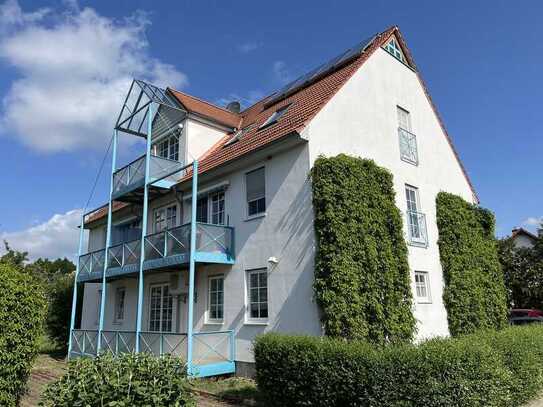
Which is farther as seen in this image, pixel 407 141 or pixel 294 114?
pixel 407 141

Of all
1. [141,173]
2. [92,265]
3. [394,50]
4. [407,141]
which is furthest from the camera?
[92,265]

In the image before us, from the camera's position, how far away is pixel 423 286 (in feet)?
47.9

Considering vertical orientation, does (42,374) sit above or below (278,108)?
below

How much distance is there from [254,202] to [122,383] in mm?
9274

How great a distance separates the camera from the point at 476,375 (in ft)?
25.3

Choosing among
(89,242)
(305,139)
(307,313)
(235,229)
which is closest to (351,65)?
(305,139)

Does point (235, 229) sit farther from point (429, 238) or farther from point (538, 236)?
point (538, 236)

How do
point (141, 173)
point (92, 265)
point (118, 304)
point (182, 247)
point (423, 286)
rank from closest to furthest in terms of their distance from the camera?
1. point (182, 247)
2. point (423, 286)
3. point (141, 173)
4. point (92, 265)
5. point (118, 304)

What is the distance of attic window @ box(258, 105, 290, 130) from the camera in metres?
15.2

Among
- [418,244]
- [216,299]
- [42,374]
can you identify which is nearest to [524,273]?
[418,244]

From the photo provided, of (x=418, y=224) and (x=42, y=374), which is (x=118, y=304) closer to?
(x=42, y=374)

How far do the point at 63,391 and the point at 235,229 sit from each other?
31.2 ft

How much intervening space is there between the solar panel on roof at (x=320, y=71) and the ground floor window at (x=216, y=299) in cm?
830

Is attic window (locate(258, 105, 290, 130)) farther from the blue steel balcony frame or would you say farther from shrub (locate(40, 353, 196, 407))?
shrub (locate(40, 353, 196, 407))
